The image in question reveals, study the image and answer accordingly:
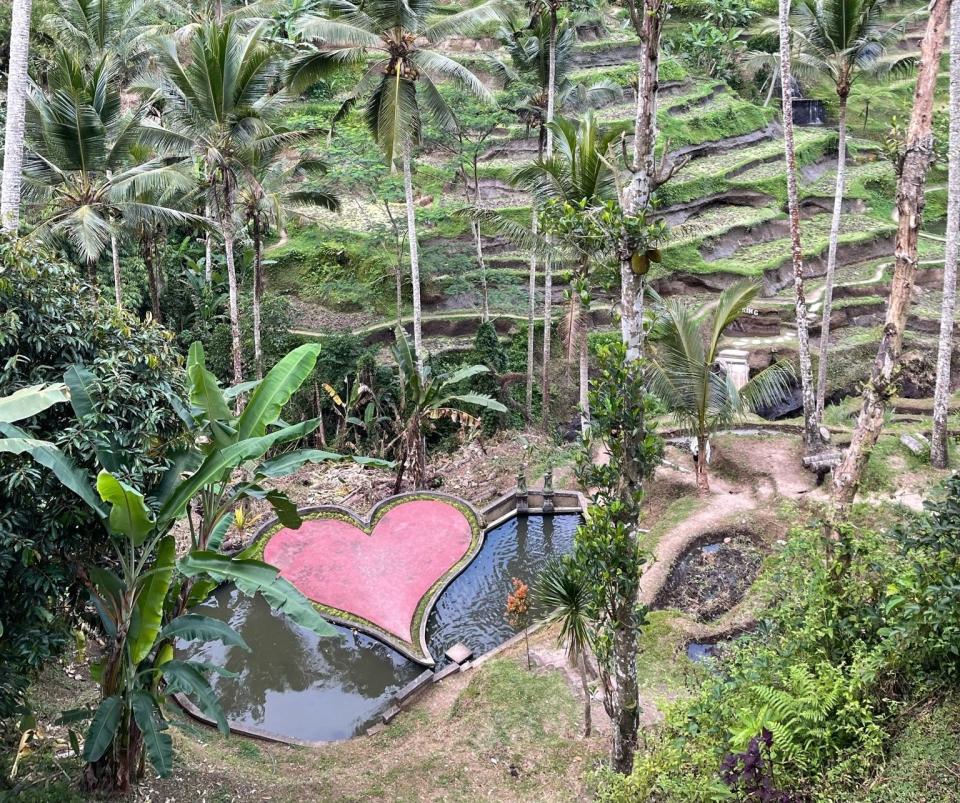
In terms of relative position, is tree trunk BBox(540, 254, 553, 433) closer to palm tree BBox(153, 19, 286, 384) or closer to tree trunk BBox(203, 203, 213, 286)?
palm tree BBox(153, 19, 286, 384)

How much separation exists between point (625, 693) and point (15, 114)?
9.30 m

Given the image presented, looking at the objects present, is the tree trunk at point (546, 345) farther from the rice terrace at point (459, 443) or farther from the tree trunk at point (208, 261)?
the tree trunk at point (208, 261)

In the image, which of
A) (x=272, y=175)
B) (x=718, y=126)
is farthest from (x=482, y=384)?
(x=718, y=126)

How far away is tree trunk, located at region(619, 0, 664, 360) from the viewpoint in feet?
18.5

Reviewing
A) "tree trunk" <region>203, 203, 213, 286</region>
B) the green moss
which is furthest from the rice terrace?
"tree trunk" <region>203, 203, 213, 286</region>

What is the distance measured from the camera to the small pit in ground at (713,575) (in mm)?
11039

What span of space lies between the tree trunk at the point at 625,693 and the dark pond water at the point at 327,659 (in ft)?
15.2

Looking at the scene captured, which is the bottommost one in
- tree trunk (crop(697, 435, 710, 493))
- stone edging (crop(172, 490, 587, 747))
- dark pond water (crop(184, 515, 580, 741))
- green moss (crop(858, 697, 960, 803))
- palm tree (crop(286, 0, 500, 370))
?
dark pond water (crop(184, 515, 580, 741))

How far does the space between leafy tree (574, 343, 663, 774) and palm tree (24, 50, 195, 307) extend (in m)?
9.63

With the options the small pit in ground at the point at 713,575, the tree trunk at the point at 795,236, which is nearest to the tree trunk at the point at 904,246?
the small pit in ground at the point at 713,575

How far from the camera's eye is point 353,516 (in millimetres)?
13312

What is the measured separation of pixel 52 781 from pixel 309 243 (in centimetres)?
1985

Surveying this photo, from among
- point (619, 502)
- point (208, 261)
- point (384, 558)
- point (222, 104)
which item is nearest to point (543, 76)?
point (222, 104)

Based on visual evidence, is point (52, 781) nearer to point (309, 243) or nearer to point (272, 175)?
point (272, 175)
